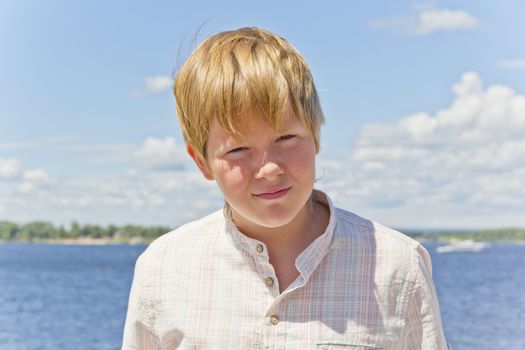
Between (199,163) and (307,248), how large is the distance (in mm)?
323

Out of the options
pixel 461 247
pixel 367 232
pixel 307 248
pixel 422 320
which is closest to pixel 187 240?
pixel 307 248

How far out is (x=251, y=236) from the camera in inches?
78.2

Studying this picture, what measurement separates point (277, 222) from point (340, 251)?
19 cm

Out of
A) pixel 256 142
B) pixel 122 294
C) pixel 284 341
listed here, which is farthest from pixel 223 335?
pixel 122 294

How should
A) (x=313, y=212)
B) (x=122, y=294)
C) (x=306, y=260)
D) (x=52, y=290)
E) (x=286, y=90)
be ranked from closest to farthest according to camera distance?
1. (x=286, y=90)
2. (x=306, y=260)
3. (x=313, y=212)
4. (x=122, y=294)
5. (x=52, y=290)

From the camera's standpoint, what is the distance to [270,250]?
1.98 m

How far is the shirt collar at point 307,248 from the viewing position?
1915 mm

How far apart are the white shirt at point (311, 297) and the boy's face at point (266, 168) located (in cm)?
12

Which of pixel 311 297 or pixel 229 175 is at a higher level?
pixel 229 175

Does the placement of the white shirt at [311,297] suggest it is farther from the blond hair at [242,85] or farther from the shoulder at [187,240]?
the blond hair at [242,85]

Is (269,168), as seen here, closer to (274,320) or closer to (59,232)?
(274,320)

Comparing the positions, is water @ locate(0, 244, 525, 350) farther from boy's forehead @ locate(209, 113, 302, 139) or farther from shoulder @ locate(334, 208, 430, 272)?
boy's forehead @ locate(209, 113, 302, 139)

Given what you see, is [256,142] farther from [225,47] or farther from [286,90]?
[225,47]

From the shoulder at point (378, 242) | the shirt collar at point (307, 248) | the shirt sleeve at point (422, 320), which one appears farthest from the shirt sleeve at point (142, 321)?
the shirt sleeve at point (422, 320)
